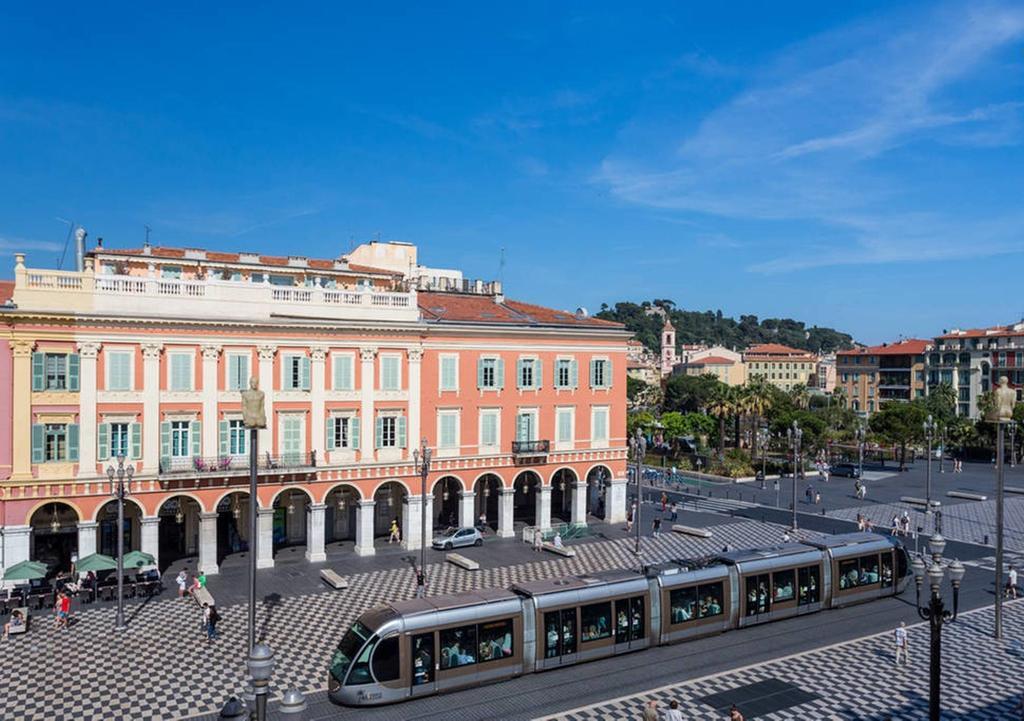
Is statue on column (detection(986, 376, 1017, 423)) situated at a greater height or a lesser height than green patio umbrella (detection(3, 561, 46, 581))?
greater

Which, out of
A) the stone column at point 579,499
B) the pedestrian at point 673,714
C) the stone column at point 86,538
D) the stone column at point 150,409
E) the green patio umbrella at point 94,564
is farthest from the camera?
the stone column at point 579,499

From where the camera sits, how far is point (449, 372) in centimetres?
4341

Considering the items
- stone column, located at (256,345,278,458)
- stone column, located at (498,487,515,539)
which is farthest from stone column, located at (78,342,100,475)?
stone column, located at (498,487,515,539)

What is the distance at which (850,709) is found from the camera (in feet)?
75.0

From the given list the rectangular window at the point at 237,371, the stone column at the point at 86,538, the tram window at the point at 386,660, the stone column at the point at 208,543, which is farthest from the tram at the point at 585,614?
the rectangular window at the point at 237,371

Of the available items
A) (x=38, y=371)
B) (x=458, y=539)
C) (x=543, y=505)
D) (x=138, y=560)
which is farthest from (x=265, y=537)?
(x=543, y=505)

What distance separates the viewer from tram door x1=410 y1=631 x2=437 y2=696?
22234 mm

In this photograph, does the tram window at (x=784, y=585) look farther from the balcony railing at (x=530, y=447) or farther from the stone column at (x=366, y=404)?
the stone column at (x=366, y=404)

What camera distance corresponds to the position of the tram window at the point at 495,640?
23.3m

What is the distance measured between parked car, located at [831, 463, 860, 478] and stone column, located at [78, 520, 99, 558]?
195 ft

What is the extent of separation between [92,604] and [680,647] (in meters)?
22.4

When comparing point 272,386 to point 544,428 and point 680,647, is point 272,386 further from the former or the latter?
point 680,647

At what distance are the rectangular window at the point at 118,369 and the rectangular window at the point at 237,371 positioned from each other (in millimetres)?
4116

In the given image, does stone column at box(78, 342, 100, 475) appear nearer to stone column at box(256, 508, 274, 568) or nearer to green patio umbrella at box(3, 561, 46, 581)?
green patio umbrella at box(3, 561, 46, 581)
